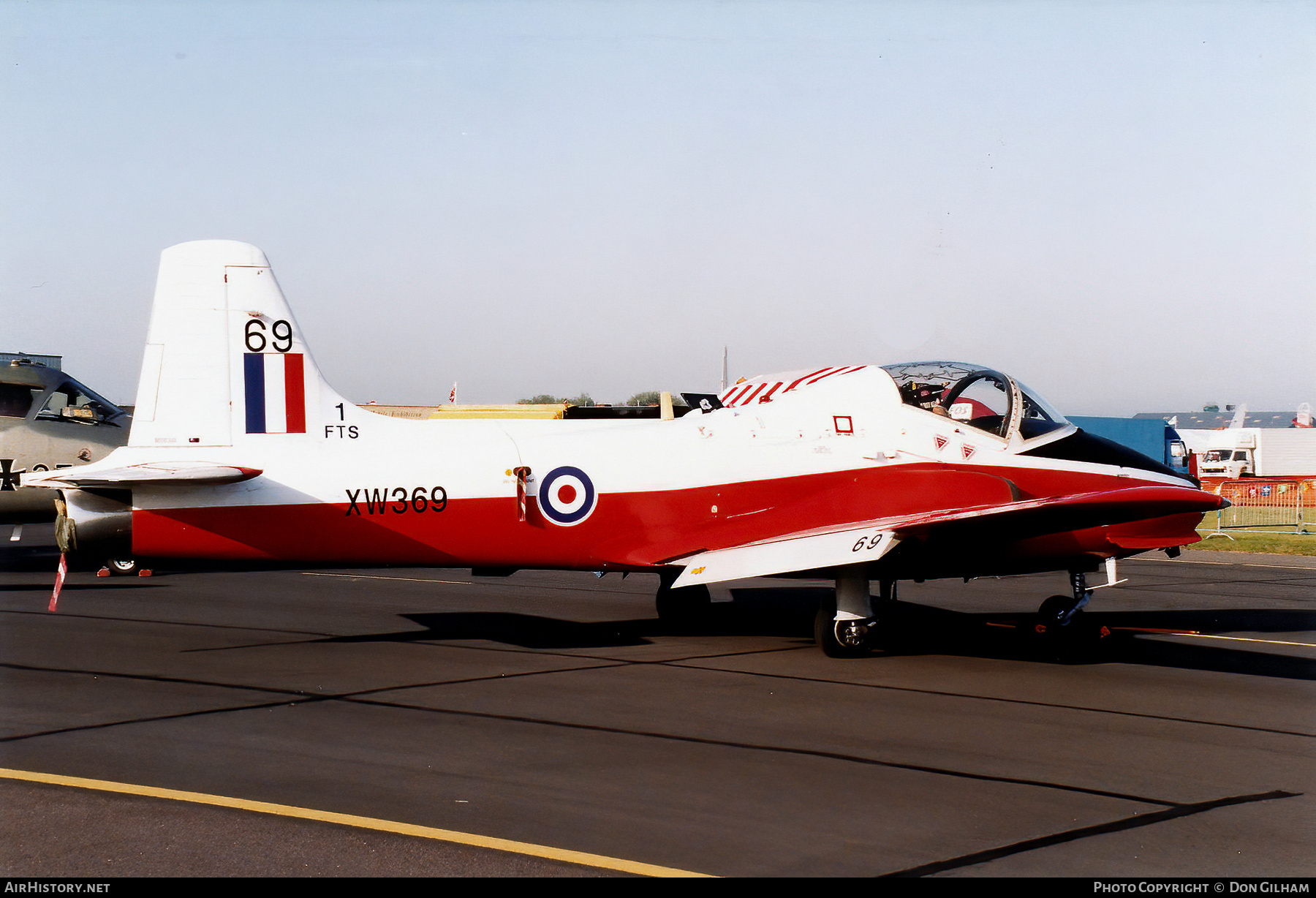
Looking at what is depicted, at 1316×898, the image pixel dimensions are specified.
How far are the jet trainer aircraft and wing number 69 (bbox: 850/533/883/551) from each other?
0.03 m

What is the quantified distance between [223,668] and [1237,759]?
8.77 meters

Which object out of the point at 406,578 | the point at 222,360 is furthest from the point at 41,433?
the point at 222,360

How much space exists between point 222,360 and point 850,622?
7.23 metres

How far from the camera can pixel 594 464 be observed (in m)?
12.0

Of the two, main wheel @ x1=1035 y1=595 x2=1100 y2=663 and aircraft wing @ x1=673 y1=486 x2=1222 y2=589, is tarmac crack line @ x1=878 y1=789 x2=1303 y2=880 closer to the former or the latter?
aircraft wing @ x1=673 y1=486 x2=1222 y2=589

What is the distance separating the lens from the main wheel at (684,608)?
13.6 m

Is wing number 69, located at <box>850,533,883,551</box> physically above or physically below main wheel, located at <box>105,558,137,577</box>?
above

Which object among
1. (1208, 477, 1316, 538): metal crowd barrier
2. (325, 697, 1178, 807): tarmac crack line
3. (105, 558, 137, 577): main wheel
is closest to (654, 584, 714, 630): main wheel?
(325, 697, 1178, 807): tarmac crack line

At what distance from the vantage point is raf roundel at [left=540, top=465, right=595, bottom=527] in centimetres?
1176

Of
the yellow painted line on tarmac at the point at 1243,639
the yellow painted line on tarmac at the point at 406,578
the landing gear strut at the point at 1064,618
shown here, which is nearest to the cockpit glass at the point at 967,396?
the landing gear strut at the point at 1064,618

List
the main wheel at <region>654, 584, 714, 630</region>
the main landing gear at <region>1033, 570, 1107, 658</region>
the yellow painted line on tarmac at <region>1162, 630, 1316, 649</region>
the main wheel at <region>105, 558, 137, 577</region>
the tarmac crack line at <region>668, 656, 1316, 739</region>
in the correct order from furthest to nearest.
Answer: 1. the main wheel at <region>105, 558, 137, 577</region>
2. the main wheel at <region>654, 584, 714, 630</region>
3. the yellow painted line on tarmac at <region>1162, 630, 1316, 649</region>
4. the main landing gear at <region>1033, 570, 1107, 658</region>
5. the tarmac crack line at <region>668, 656, 1316, 739</region>

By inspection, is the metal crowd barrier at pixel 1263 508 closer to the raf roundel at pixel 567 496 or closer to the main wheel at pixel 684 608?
the main wheel at pixel 684 608

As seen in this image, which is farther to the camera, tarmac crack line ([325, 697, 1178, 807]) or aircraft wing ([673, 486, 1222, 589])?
aircraft wing ([673, 486, 1222, 589])
